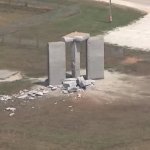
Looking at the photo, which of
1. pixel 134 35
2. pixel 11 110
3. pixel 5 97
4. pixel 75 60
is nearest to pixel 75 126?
pixel 11 110

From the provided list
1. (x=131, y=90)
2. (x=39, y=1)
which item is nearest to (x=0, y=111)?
(x=131, y=90)

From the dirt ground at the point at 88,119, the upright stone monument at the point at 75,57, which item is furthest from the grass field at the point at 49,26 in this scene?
the dirt ground at the point at 88,119

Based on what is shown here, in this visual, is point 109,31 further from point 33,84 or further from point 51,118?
point 51,118

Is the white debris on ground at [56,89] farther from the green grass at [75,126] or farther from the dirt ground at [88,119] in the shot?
the green grass at [75,126]

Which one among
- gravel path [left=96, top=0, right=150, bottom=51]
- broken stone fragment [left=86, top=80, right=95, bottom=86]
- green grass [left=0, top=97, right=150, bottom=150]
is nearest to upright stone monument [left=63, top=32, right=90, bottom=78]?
broken stone fragment [left=86, top=80, right=95, bottom=86]

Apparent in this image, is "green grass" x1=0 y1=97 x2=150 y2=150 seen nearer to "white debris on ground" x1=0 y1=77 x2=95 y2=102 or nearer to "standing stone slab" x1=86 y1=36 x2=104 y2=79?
"white debris on ground" x1=0 y1=77 x2=95 y2=102

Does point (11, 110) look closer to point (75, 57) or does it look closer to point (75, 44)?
point (75, 57)
